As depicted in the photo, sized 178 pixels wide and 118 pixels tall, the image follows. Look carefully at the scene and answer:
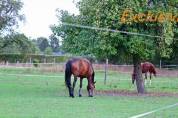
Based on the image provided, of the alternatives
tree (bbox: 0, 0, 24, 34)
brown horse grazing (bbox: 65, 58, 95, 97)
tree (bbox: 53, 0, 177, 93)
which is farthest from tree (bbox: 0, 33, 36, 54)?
brown horse grazing (bbox: 65, 58, 95, 97)

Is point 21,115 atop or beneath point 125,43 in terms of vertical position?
beneath

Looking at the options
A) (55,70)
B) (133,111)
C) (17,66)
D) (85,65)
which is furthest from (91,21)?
(17,66)

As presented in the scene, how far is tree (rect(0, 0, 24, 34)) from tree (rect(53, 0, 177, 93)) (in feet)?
184

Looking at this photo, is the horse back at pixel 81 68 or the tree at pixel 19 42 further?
the tree at pixel 19 42

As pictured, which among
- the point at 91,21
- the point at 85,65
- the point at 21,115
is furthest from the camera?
the point at 91,21

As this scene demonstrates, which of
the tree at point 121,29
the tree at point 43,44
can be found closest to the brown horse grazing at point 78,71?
the tree at point 121,29

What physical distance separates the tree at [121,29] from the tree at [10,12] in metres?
55.9

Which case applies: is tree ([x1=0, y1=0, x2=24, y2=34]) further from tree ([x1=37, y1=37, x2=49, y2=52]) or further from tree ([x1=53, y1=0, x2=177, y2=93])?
tree ([x1=53, y1=0, x2=177, y2=93])

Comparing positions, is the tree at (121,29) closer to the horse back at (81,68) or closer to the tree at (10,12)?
the horse back at (81,68)

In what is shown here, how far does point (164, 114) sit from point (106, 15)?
10552mm

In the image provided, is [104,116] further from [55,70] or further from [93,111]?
[55,70]

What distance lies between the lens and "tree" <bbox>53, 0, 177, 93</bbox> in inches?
987

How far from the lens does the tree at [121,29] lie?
987 inches

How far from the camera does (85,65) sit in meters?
24.3
